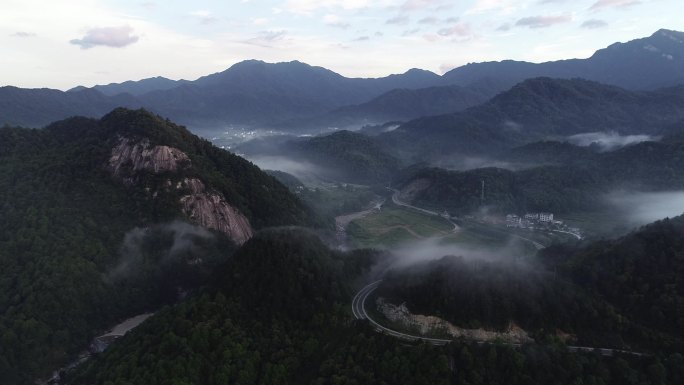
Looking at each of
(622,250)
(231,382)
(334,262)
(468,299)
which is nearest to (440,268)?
(468,299)

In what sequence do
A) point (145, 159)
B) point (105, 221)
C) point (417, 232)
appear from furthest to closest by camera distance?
1. point (417, 232)
2. point (145, 159)
3. point (105, 221)

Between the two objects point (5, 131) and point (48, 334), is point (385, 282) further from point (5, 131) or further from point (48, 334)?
point (5, 131)

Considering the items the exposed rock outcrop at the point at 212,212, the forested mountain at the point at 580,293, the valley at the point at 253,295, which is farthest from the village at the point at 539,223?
the exposed rock outcrop at the point at 212,212

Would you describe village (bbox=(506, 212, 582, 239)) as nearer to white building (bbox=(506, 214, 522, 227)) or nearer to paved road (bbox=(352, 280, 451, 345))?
white building (bbox=(506, 214, 522, 227))

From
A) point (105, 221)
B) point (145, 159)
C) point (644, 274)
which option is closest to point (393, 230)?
point (145, 159)

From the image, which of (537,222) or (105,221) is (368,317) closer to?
(105,221)
